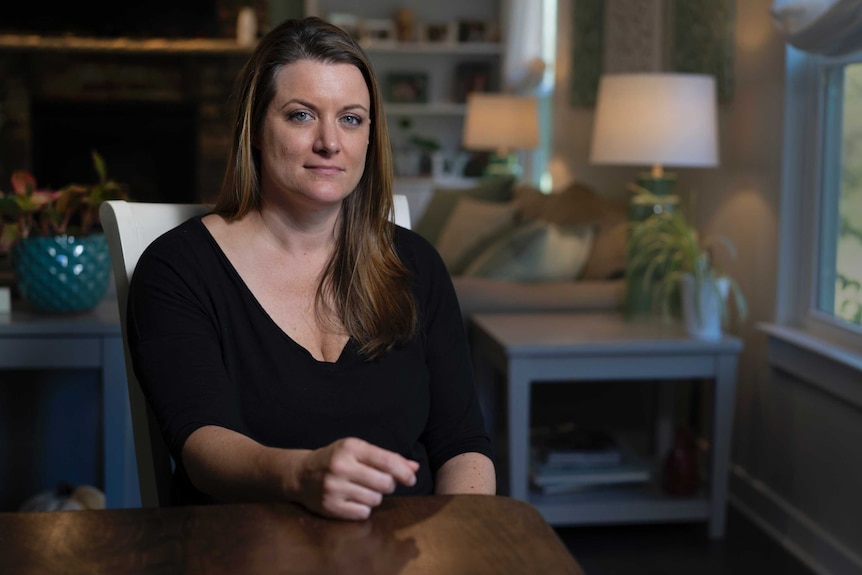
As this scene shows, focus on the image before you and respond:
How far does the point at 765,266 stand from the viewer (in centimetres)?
297

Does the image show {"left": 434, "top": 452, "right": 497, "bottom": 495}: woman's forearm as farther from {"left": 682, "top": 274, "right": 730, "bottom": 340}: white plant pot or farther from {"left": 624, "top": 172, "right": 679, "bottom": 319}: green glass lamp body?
{"left": 624, "top": 172, "right": 679, "bottom": 319}: green glass lamp body

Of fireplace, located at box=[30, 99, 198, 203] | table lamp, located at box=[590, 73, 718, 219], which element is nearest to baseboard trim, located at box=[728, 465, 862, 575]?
table lamp, located at box=[590, 73, 718, 219]

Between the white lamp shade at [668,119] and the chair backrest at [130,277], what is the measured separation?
1766mm

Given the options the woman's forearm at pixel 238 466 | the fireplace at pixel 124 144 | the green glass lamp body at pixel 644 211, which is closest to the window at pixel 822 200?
the green glass lamp body at pixel 644 211

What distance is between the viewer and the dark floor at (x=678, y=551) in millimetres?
2586

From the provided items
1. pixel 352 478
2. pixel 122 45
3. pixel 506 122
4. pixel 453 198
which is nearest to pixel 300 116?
pixel 352 478

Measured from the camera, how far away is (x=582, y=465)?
287 cm

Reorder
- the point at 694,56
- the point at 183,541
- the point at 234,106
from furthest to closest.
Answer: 1. the point at 694,56
2. the point at 234,106
3. the point at 183,541

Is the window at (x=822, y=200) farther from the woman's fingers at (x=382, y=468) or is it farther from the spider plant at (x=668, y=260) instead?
the woman's fingers at (x=382, y=468)

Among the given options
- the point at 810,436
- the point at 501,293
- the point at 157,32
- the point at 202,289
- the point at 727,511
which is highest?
the point at 157,32

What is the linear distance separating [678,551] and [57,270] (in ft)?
5.37

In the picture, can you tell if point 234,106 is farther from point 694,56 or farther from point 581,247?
point 694,56

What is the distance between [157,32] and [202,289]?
21.0 feet

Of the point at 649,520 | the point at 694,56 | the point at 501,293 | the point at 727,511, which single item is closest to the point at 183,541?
the point at 649,520
